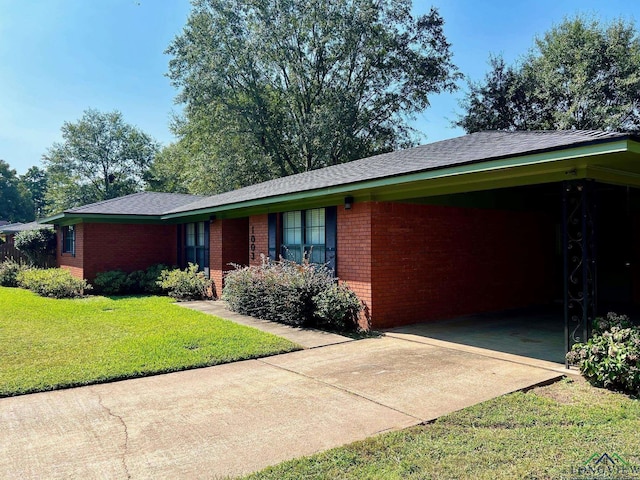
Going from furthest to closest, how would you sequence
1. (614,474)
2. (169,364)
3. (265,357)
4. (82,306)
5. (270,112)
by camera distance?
(270,112)
(82,306)
(265,357)
(169,364)
(614,474)

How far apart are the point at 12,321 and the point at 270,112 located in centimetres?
2049

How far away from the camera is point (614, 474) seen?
3.17 m

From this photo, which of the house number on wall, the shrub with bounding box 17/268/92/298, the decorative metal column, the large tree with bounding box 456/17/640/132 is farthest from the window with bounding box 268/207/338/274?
the large tree with bounding box 456/17/640/132

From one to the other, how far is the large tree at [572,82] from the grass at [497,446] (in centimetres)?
2054

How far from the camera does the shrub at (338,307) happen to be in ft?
29.0

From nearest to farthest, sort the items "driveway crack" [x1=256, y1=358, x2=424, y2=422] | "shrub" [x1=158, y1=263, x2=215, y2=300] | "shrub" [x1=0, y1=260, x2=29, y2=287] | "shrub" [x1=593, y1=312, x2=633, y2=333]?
1. "driveway crack" [x1=256, y1=358, x2=424, y2=422]
2. "shrub" [x1=593, y1=312, x2=633, y2=333]
3. "shrub" [x1=158, y1=263, x2=215, y2=300]
4. "shrub" [x1=0, y1=260, x2=29, y2=287]

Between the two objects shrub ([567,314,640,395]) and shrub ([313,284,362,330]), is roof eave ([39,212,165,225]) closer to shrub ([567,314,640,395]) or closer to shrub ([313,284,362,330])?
shrub ([313,284,362,330])

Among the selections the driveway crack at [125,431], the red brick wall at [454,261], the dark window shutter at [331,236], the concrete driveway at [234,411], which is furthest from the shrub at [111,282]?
the driveway crack at [125,431]

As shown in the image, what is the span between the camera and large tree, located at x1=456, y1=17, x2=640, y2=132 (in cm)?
2077

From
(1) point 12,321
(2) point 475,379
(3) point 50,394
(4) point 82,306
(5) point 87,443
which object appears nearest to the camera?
(5) point 87,443

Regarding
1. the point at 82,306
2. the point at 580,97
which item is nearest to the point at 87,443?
the point at 82,306

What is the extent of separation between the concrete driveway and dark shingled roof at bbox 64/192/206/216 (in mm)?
12061

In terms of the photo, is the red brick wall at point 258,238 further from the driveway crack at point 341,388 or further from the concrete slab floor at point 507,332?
the driveway crack at point 341,388

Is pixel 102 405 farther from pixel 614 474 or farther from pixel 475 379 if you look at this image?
pixel 614 474
